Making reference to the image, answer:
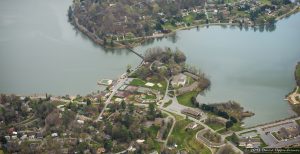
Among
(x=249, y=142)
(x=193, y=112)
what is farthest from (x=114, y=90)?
(x=249, y=142)

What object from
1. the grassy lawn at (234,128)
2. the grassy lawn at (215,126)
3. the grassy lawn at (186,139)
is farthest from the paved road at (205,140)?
the grassy lawn at (234,128)

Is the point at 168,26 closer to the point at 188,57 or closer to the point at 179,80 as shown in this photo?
the point at 188,57

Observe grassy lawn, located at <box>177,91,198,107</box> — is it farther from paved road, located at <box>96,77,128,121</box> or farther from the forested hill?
the forested hill

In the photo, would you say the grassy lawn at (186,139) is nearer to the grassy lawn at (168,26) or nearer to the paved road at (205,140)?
the paved road at (205,140)

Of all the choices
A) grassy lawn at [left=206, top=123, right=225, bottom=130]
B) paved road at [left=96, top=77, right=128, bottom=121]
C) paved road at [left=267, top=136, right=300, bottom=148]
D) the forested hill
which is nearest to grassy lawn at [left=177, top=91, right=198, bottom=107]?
grassy lawn at [left=206, top=123, right=225, bottom=130]

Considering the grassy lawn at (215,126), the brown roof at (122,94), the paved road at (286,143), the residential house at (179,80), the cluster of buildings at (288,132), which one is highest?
the residential house at (179,80)

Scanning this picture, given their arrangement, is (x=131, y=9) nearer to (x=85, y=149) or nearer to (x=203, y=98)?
(x=203, y=98)
